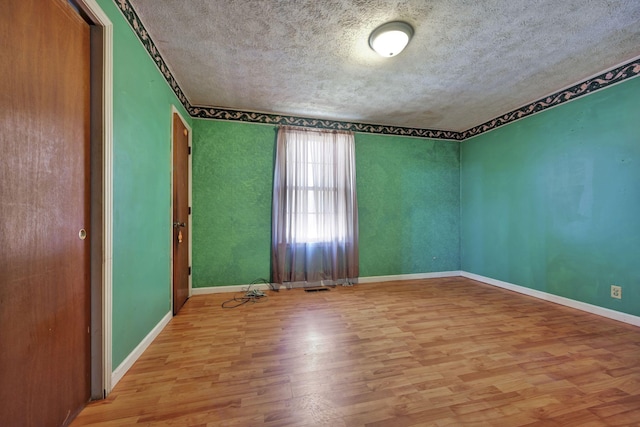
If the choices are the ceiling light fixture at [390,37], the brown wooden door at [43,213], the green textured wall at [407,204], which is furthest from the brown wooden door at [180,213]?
the green textured wall at [407,204]

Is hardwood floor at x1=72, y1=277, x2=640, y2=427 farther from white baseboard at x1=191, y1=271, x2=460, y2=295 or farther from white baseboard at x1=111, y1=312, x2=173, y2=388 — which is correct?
white baseboard at x1=191, y1=271, x2=460, y2=295

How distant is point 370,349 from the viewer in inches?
71.6

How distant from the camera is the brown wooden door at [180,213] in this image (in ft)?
8.13

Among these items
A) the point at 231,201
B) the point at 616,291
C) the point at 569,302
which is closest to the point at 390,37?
the point at 231,201

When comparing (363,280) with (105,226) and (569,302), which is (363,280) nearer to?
(569,302)

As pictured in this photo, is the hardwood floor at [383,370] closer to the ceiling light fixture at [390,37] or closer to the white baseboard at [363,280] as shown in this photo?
the white baseboard at [363,280]

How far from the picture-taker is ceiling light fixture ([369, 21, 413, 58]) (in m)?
1.76

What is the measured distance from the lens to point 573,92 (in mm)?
2643

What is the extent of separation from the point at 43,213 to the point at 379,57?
254cm

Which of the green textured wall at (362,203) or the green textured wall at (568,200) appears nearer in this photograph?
the green textured wall at (568,200)

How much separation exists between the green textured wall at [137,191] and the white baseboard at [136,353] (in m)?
0.04

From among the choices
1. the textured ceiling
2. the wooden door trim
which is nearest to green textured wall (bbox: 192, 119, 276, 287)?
the textured ceiling

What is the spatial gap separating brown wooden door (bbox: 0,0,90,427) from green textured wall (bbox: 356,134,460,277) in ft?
10.4

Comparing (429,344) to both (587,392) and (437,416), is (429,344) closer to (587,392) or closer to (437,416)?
(437,416)
